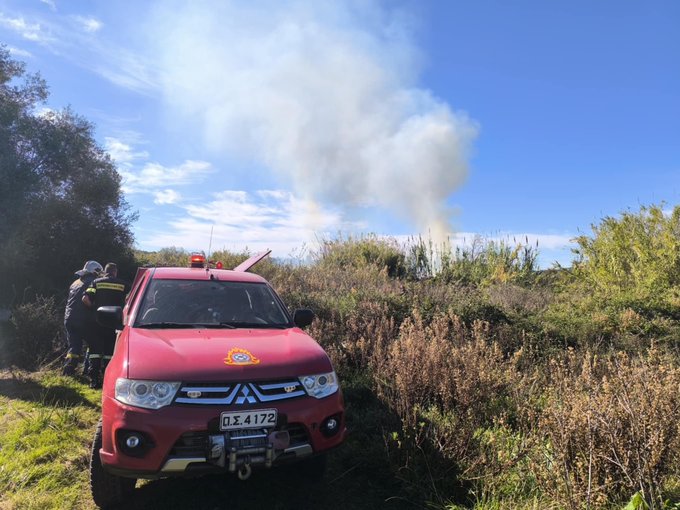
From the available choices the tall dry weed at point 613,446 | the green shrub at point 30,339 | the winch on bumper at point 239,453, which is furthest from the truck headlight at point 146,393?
the green shrub at point 30,339

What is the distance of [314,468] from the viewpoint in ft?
12.7

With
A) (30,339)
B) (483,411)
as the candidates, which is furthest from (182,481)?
(30,339)

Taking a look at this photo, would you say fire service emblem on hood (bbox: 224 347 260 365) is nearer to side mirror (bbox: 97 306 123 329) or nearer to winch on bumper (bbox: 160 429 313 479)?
winch on bumper (bbox: 160 429 313 479)

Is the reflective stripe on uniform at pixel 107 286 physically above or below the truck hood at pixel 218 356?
above

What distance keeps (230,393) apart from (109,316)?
1.88 m

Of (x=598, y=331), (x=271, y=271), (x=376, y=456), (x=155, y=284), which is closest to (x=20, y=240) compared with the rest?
(x=271, y=271)

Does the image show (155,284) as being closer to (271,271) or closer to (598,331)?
(598,331)

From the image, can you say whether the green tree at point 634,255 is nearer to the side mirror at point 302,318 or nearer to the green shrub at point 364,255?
the green shrub at point 364,255

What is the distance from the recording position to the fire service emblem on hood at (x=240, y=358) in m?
3.32

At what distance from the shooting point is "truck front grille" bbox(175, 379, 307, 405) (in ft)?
10.2

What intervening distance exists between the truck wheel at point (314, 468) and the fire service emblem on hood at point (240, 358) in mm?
1141

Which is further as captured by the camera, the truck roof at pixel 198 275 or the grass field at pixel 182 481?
the truck roof at pixel 198 275

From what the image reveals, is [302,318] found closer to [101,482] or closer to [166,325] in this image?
[166,325]

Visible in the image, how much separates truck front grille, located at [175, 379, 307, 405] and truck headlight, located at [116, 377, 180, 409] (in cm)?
7
